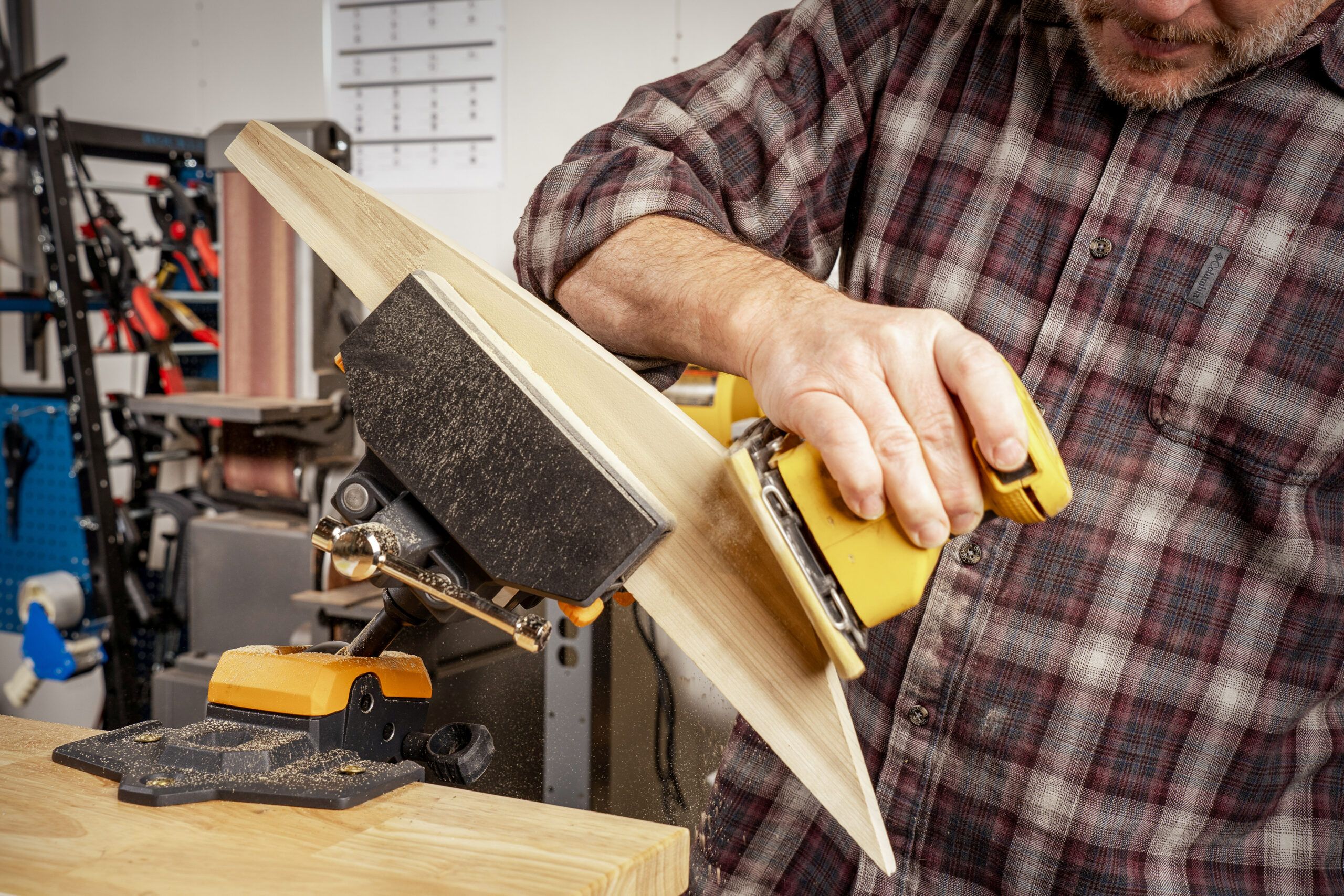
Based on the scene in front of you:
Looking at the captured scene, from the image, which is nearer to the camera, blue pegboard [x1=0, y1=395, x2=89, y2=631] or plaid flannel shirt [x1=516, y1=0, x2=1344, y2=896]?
plaid flannel shirt [x1=516, y1=0, x2=1344, y2=896]

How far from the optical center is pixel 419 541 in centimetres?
60

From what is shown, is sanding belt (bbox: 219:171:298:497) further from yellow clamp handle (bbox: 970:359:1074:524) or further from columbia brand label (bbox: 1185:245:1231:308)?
yellow clamp handle (bbox: 970:359:1074:524)

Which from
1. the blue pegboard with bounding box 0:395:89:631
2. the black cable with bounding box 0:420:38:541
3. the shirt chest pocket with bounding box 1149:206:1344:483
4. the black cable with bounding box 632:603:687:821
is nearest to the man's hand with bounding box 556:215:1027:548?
the shirt chest pocket with bounding box 1149:206:1344:483

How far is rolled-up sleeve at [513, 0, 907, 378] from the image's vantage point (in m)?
0.77

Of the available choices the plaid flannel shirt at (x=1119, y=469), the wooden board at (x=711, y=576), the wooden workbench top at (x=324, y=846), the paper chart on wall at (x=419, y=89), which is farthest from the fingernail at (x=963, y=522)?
the paper chart on wall at (x=419, y=89)

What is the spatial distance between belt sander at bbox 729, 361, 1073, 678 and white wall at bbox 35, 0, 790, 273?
1832 mm

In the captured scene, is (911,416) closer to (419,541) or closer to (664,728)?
(419,541)

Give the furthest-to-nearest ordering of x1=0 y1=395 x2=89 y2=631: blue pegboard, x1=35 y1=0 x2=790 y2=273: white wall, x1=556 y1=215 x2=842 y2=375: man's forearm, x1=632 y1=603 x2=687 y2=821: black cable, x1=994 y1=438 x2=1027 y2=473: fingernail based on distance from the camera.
A: x1=0 y1=395 x2=89 y2=631: blue pegboard
x1=35 y1=0 x2=790 y2=273: white wall
x1=632 y1=603 x2=687 y2=821: black cable
x1=556 y1=215 x2=842 y2=375: man's forearm
x1=994 y1=438 x2=1027 y2=473: fingernail

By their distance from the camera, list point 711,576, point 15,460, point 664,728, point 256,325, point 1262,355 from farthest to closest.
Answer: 1. point 15,460
2. point 256,325
3. point 664,728
4. point 1262,355
5. point 711,576

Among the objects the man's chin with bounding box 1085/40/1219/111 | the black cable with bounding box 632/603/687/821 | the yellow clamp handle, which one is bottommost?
the black cable with bounding box 632/603/687/821

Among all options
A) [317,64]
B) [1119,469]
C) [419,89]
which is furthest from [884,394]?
[317,64]

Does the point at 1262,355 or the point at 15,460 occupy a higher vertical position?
the point at 1262,355

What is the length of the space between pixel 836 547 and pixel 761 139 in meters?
0.50

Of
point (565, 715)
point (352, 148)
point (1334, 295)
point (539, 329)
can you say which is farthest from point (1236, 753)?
point (352, 148)
